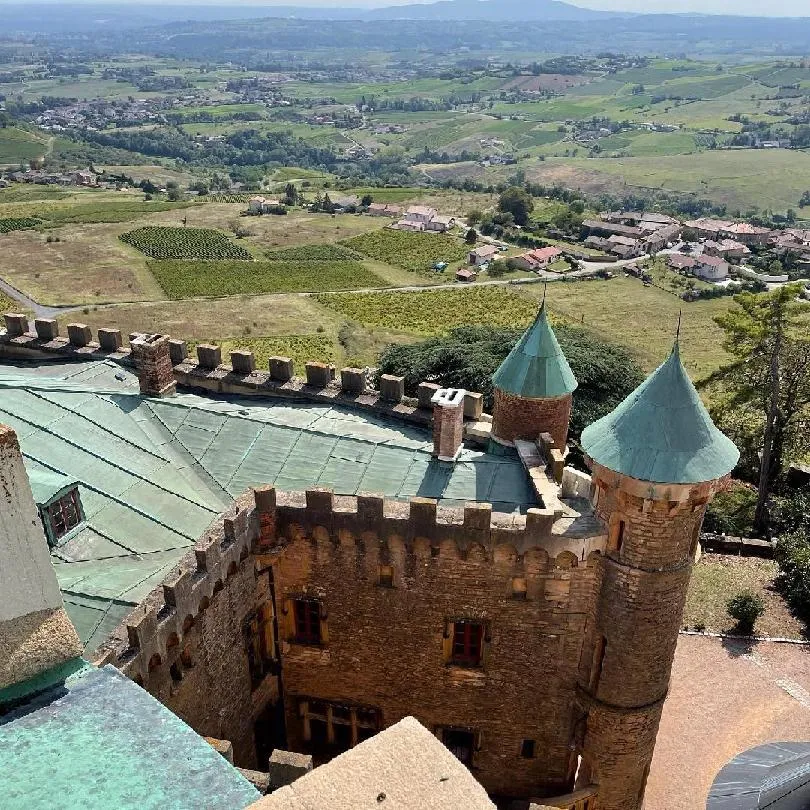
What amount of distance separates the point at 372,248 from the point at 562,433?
169 m

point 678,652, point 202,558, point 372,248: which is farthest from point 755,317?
point 372,248

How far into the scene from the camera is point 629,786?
24219 mm

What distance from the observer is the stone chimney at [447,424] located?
Answer: 24.1 meters

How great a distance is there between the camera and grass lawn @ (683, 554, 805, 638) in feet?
120

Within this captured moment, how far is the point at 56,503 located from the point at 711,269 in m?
174

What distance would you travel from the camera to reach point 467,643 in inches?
923

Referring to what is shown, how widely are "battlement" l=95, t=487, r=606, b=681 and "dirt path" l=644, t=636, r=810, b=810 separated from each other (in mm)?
13668

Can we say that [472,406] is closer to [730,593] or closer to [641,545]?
[641,545]

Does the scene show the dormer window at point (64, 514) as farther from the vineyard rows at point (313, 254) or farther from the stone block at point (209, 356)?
the vineyard rows at point (313, 254)

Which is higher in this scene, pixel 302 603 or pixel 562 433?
pixel 562 433

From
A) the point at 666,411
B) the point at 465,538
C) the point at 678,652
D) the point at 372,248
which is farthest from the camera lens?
the point at 372,248

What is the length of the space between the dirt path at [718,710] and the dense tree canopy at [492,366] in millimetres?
17810

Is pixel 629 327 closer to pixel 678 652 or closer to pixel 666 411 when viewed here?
pixel 678 652

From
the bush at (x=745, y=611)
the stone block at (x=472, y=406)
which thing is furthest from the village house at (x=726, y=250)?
the stone block at (x=472, y=406)
